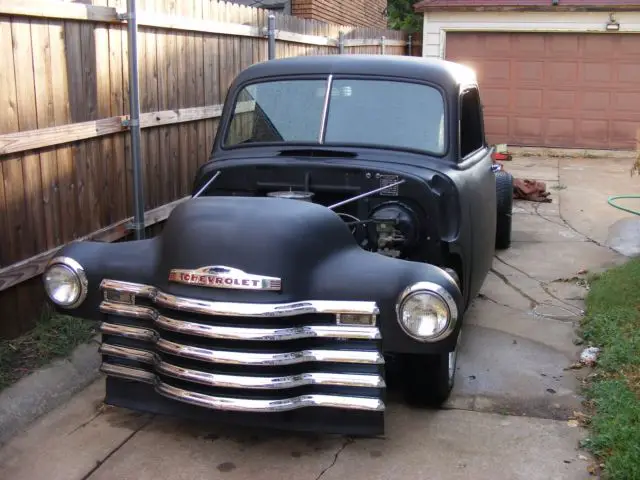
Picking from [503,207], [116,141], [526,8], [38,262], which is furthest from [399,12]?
[38,262]

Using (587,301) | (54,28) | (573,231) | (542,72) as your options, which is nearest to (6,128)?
(54,28)

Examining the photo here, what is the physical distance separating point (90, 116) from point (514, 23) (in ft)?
40.7

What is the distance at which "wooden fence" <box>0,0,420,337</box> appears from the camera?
4664 mm

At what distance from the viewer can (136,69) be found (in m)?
5.76

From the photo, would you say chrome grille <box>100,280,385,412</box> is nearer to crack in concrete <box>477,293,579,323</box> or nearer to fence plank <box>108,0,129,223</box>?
fence plank <box>108,0,129,223</box>

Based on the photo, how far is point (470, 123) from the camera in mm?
5480

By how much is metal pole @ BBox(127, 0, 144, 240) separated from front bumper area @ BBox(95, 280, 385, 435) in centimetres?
255

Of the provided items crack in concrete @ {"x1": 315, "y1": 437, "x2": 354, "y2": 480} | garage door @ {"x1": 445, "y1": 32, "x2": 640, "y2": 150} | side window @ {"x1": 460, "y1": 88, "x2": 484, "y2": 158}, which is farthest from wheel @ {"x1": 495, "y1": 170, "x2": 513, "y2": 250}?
garage door @ {"x1": 445, "y1": 32, "x2": 640, "y2": 150}

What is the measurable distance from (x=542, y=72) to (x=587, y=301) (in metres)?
10.8

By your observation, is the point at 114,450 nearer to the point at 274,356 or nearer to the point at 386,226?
the point at 274,356

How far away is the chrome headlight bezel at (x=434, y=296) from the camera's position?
132 inches

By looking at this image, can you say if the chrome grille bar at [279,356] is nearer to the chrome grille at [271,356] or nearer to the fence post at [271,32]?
the chrome grille at [271,356]

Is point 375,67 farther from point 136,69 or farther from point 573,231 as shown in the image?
point 573,231

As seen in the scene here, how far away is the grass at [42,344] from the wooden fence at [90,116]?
0.38 ft
